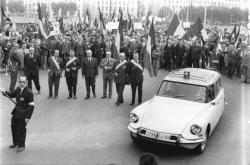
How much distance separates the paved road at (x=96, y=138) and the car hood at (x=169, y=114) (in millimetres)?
704

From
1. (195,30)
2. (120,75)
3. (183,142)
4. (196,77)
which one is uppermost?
(195,30)

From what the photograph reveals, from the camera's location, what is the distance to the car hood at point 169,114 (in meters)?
8.44

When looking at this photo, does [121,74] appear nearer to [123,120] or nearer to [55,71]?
[123,120]

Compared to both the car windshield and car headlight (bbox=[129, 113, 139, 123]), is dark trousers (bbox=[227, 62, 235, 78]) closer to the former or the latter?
the car windshield

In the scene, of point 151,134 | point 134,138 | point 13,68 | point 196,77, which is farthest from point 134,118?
point 13,68

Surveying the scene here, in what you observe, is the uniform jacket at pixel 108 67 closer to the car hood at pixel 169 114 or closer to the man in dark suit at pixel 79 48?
the car hood at pixel 169 114

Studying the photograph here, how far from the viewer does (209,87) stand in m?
10.1

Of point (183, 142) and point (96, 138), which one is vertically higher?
point (183, 142)

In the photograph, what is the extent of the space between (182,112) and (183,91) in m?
1.13

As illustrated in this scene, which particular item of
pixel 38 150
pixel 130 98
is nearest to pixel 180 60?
pixel 130 98

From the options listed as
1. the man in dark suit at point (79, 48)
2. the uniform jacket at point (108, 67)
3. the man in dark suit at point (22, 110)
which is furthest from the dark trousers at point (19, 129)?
the man in dark suit at point (79, 48)

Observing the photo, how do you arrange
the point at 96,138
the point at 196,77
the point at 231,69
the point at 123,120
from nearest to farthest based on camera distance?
the point at 96,138 → the point at 196,77 → the point at 123,120 → the point at 231,69

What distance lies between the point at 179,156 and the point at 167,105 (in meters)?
1.34

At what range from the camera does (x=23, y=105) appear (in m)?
8.53
